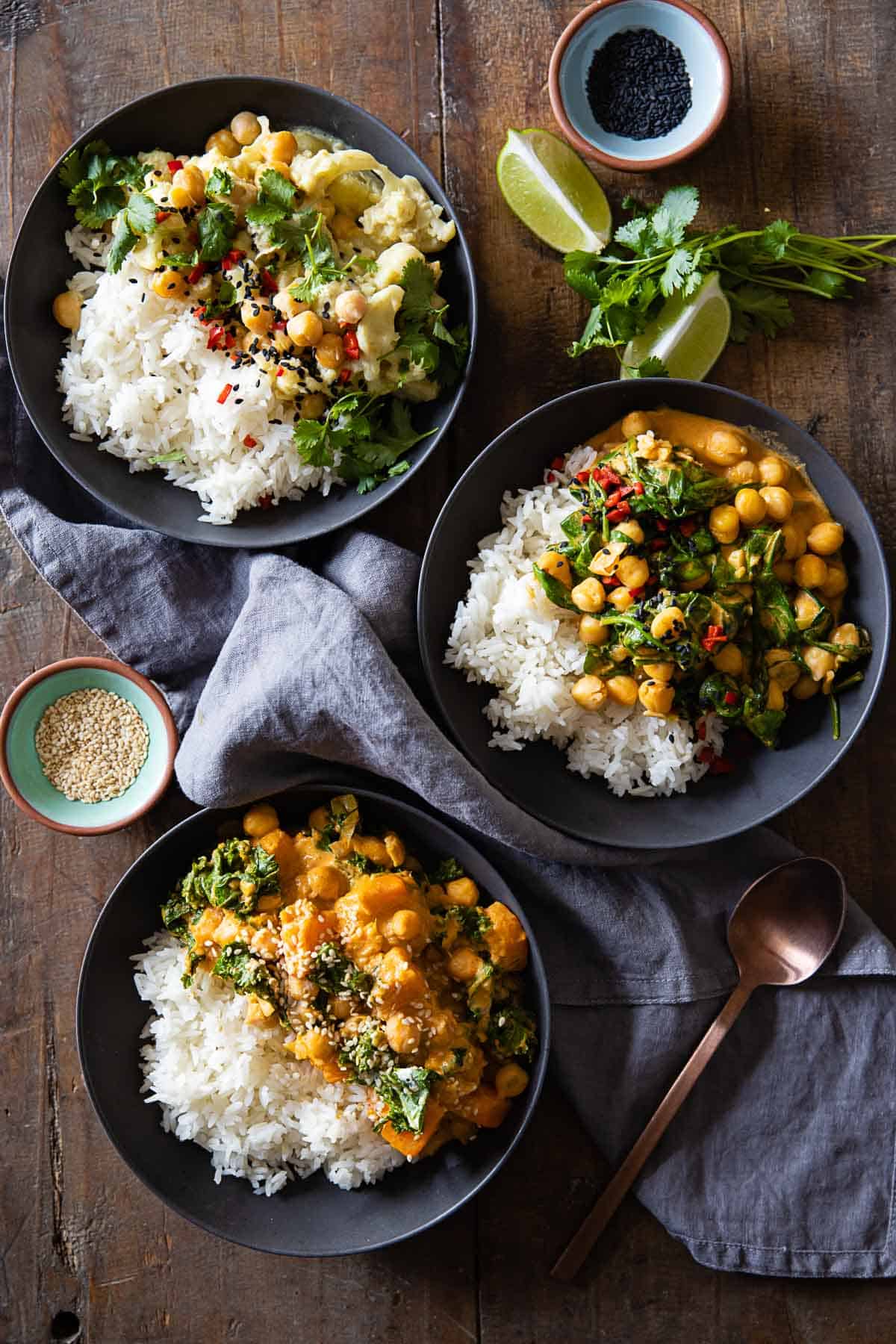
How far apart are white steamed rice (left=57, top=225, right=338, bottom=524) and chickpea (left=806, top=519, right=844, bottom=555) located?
4.67 feet

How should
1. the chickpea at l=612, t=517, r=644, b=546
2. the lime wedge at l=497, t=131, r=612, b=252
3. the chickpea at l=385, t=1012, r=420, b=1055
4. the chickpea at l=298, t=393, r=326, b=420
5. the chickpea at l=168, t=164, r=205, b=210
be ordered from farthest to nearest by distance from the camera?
the lime wedge at l=497, t=131, r=612, b=252 < the chickpea at l=298, t=393, r=326, b=420 < the chickpea at l=168, t=164, r=205, b=210 < the chickpea at l=612, t=517, r=644, b=546 < the chickpea at l=385, t=1012, r=420, b=1055

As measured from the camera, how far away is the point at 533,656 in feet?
10.4

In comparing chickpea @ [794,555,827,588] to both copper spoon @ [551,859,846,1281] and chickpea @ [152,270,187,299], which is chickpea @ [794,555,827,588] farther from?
chickpea @ [152,270,187,299]

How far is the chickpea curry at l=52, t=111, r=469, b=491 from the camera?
313 cm

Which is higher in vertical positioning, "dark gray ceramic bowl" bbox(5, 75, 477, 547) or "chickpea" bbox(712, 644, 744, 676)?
"dark gray ceramic bowl" bbox(5, 75, 477, 547)

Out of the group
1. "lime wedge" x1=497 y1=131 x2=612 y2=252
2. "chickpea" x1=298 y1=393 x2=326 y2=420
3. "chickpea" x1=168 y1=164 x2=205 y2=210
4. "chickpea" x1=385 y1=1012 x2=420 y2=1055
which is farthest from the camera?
"lime wedge" x1=497 y1=131 x2=612 y2=252

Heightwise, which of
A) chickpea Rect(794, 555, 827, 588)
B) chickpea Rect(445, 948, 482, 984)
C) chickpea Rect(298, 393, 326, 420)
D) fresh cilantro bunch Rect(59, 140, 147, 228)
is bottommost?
chickpea Rect(445, 948, 482, 984)

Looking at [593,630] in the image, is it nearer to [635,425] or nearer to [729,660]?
[729,660]

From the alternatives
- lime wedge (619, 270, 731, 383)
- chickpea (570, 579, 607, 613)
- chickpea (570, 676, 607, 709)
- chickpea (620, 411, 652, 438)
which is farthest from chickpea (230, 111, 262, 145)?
chickpea (570, 676, 607, 709)

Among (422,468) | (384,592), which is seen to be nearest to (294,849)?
(384,592)

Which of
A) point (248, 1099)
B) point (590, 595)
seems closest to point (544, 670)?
point (590, 595)

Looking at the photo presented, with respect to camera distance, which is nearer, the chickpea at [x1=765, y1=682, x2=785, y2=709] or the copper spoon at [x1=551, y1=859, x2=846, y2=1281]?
the chickpea at [x1=765, y1=682, x2=785, y2=709]

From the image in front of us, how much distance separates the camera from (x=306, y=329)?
306 cm

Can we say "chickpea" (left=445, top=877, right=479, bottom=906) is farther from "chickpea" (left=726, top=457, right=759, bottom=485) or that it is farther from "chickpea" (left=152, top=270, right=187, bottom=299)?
"chickpea" (left=152, top=270, right=187, bottom=299)
